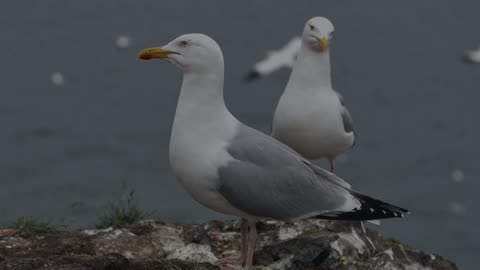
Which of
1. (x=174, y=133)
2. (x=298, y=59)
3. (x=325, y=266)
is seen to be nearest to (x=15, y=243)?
(x=174, y=133)

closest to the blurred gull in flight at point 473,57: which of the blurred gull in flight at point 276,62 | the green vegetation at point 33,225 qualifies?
the blurred gull in flight at point 276,62

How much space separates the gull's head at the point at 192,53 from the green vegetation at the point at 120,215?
1.73 meters

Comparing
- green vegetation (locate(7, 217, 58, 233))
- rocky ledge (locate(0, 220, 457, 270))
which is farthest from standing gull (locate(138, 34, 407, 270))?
green vegetation (locate(7, 217, 58, 233))

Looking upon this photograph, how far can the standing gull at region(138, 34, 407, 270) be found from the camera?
4777 millimetres

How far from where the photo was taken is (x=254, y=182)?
486cm

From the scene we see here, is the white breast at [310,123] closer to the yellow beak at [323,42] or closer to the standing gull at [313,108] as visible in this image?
the standing gull at [313,108]

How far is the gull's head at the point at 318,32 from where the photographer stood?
6133mm

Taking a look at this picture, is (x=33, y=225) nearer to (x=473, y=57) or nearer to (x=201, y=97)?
(x=201, y=97)

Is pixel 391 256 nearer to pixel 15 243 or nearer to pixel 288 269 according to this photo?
pixel 288 269

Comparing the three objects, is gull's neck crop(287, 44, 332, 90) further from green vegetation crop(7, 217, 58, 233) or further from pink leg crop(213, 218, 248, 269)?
green vegetation crop(7, 217, 58, 233)

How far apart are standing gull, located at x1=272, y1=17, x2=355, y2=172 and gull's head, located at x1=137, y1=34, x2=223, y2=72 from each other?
124cm

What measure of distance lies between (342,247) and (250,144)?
1168 millimetres

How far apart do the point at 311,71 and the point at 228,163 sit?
63.7 inches

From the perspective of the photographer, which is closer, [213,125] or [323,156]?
[213,125]
